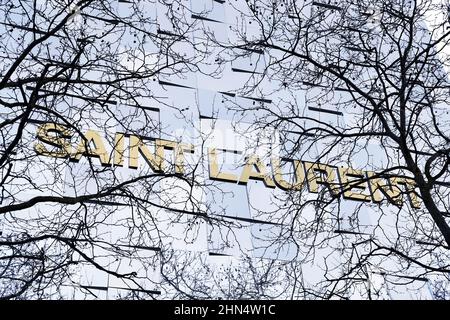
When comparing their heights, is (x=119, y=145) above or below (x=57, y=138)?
above

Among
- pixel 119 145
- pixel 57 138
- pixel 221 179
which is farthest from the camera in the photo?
pixel 221 179

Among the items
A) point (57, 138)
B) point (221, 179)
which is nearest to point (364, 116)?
point (57, 138)

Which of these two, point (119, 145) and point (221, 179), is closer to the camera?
point (119, 145)

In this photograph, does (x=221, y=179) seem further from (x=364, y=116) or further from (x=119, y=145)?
(x=364, y=116)

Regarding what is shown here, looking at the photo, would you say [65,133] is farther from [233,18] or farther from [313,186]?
[233,18]

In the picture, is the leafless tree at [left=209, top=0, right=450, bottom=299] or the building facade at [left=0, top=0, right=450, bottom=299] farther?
the building facade at [left=0, top=0, right=450, bottom=299]

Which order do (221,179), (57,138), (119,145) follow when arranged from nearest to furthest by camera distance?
(57,138) < (119,145) < (221,179)

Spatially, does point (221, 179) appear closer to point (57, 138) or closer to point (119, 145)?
point (119, 145)

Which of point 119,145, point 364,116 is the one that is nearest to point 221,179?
point 119,145

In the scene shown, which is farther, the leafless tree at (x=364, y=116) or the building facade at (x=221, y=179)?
the building facade at (x=221, y=179)

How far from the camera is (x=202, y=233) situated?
46.6 feet

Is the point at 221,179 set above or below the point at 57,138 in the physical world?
above

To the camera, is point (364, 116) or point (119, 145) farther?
point (119, 145)
